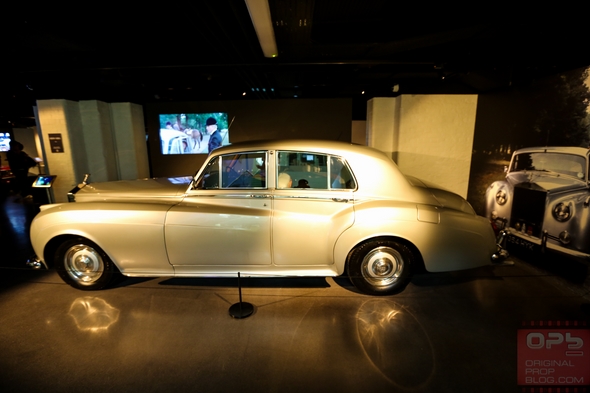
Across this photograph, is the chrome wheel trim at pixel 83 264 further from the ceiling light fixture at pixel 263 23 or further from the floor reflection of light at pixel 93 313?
the ceiling light fixture at pixel 263 23

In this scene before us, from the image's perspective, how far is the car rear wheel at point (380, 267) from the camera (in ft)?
10.0

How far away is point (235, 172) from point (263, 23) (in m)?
2.12

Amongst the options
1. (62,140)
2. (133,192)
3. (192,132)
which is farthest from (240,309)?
(62,140)

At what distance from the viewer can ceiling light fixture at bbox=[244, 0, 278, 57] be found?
10.4 ft

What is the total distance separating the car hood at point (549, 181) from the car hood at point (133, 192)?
488 centimetres

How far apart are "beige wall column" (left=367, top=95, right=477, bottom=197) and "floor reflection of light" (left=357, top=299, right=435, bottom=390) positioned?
4.77m

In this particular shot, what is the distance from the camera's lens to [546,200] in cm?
374

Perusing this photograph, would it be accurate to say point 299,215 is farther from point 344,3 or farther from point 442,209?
point 344,3

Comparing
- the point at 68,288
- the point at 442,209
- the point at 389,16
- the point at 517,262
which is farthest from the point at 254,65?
the point at 517,262

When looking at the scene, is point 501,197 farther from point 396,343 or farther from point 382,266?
point 396,343

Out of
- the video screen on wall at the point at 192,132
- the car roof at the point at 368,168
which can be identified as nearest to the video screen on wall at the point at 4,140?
the video screen on wall at the point at 192,132

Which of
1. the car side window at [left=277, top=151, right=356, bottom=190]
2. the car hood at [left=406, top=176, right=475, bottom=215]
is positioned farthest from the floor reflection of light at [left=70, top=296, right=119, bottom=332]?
the car hood at [left=406, top=176, right=475, bottom=215]

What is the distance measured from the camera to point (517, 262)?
4102 millimetres

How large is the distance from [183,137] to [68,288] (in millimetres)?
5475
